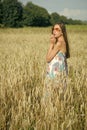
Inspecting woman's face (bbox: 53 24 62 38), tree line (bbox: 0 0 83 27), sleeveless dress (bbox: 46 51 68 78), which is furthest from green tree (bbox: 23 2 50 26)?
sleeveless dress (bbox: 46 51 68 78)

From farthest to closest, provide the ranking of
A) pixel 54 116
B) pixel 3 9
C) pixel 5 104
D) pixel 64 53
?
1. pixel 3 9
2. pixel 64 53
3. pixel 5 104
4. pixel 54 116

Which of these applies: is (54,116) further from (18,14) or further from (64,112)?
(18,14)

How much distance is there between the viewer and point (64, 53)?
4.14m

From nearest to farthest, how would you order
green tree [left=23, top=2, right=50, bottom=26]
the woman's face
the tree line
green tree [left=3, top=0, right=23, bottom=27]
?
the woman's face
green tree [left=3, top=0, right=23, bottom=27]
the tree line
green tree [left=23, top=2, right=50, bottom=26]

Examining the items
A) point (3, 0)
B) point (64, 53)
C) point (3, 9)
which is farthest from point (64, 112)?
point (3, 0)

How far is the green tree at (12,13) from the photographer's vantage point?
2520 inches

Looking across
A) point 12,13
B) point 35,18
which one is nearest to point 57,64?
point 12,13

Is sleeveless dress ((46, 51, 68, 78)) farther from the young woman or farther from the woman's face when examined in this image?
the woman's face

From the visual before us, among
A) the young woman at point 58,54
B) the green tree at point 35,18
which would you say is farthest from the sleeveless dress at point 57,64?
the green tree at point 35,18

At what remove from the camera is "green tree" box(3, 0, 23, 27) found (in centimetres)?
6400

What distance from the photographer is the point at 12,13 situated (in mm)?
68500

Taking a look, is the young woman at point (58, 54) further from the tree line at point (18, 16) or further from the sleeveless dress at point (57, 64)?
the tree line at point (18, 16)

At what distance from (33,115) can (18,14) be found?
6907cm

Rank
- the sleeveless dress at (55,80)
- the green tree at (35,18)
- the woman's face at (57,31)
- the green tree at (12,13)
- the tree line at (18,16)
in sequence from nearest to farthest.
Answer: the sleeveless dress at (55,80) < the woman's face at (57,31) < the green tree at (12,13) < the tree line at (18,16) < the green tree at (35,18)
